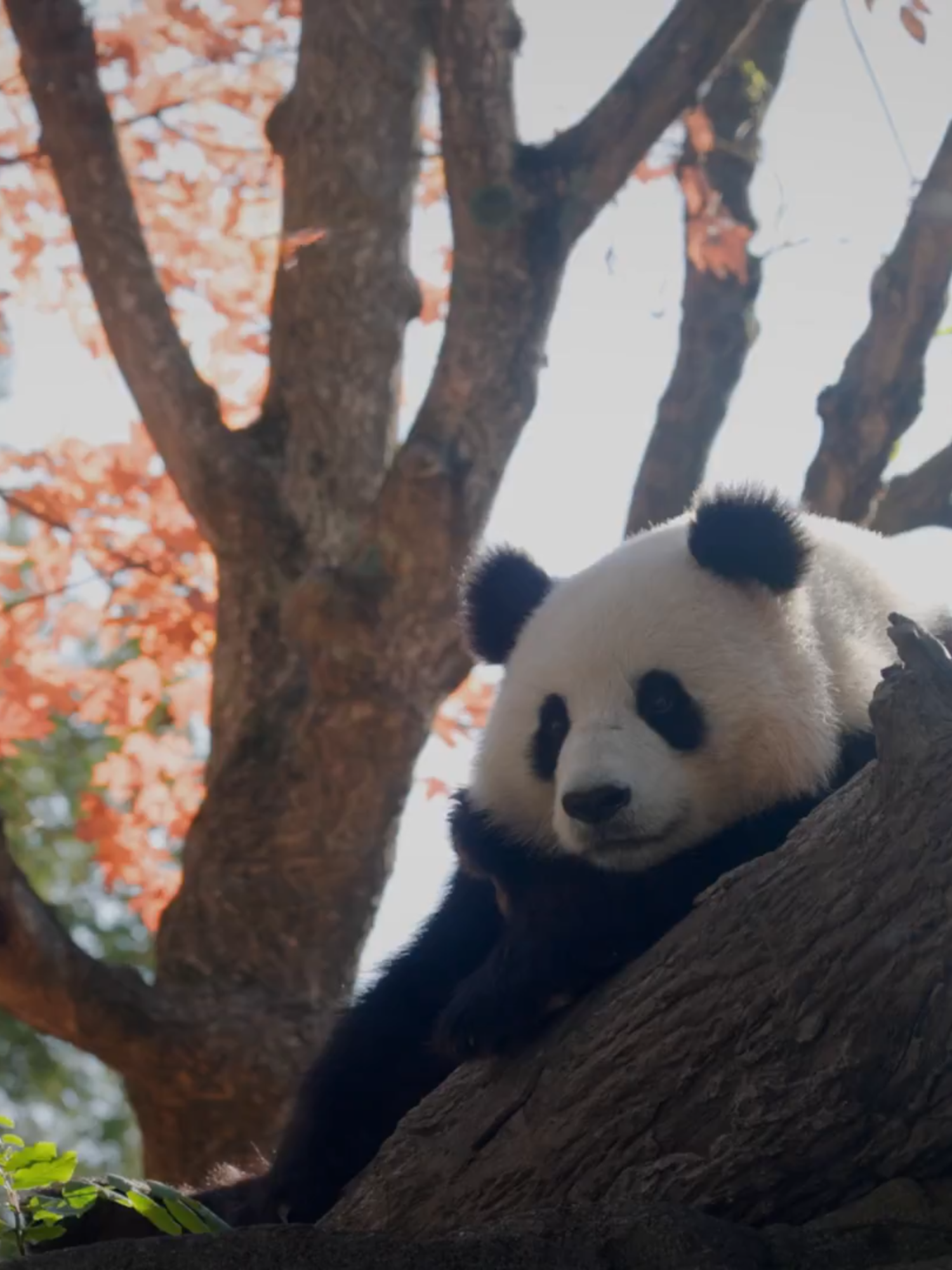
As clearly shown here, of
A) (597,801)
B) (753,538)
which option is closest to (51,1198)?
(597,801)

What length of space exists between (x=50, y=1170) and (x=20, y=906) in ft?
8.77

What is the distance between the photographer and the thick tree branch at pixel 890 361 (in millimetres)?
4914

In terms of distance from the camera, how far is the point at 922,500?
518 cm

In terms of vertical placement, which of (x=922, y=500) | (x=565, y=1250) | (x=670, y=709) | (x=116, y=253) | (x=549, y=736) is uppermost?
(x=116, y=253)

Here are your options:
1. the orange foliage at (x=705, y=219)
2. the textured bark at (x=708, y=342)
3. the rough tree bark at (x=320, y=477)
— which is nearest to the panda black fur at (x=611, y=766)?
the rough tree bark at (x=320, y=477)

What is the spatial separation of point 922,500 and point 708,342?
3.01ft

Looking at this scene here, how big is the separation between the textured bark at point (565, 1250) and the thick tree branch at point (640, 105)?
3.90 meters

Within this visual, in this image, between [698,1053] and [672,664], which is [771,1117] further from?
[672,664]

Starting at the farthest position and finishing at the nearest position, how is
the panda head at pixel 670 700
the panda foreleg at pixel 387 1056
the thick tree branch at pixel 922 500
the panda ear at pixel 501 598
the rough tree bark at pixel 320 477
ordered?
1. the thick tree branch at pixel 922 500
2. the rough tree bark at pixel 320 477
3. the panda ear at pixel 501 598
4. the panda foreleg at pixel 387 1056
5. the panda head at pixel 670 700

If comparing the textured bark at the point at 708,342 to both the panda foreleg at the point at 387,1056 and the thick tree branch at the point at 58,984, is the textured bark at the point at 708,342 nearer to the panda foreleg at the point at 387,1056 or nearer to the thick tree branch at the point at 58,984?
the panda foreleg at the point at 387,1056

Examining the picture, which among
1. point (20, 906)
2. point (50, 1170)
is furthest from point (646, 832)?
point (20, 906)

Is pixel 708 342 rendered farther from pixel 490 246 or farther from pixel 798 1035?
pixel 798 1035

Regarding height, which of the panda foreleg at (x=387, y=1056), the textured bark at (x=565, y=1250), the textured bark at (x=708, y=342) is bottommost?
the textured bark at (x=565, y=1250)

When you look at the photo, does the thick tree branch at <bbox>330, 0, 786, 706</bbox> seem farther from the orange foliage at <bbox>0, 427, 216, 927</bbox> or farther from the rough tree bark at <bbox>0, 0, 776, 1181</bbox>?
the orange foliage at <bbox>0, 427, 216, 927</bbox>
